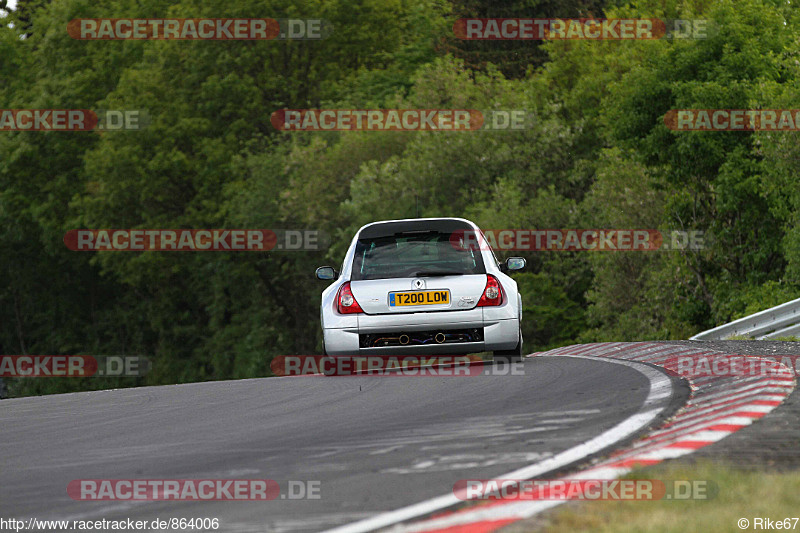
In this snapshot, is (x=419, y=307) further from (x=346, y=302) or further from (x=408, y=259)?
(x=408, y=259)

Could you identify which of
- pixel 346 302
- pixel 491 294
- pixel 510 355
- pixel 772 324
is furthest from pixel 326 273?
pixel 772 324

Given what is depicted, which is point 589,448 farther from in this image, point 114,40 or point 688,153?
point 114,40

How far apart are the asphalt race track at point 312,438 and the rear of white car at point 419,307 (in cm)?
61

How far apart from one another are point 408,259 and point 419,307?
0.91 meters

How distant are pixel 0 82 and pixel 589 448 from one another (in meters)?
56.3

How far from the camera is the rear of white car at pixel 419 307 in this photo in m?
12.2

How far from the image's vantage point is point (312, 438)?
7801mm

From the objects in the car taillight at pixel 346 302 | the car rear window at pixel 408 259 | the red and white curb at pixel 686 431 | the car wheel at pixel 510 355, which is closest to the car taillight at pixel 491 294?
the car rear window at pixel 408 259

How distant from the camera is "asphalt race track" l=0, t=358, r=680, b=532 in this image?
5914 millimetres

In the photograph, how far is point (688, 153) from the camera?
94.4 feet

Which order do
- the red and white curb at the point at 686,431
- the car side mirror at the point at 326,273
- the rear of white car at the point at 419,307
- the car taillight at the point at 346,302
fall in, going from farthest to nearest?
the car side mirror at the point at 326,273 → the car taillight at the point at 346,302 → the rear of white car at the point at 419,307 → the red and white curb at the point at 686,431

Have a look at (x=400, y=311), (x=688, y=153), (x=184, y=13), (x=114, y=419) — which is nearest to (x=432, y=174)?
(x=688, y=153)

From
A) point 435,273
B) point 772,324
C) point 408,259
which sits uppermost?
point 408,259

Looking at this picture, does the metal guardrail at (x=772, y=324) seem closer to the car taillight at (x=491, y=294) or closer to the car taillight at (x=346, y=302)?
the car taillight at (x=491, y=294)
